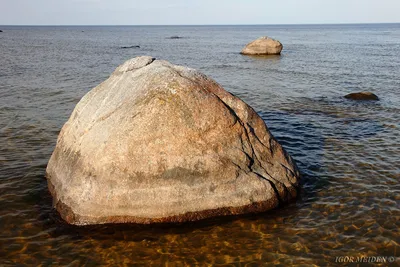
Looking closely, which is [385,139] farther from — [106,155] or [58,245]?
[58,245]

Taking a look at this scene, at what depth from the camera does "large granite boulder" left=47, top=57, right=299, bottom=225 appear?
919 cm

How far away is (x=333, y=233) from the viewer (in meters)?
8.95

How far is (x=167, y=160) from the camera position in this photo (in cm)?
937

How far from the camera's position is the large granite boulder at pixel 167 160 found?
919 cm

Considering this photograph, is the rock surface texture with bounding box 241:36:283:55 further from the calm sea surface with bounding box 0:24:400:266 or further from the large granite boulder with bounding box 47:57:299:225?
the large granite boulder with bounding box 47:57:299:225

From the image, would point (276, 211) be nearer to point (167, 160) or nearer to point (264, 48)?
point (167, 160)

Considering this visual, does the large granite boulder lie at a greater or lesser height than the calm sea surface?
greater

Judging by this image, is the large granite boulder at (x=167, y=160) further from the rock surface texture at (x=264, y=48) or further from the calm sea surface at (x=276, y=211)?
the rock surface texture at (x=264, y=48)

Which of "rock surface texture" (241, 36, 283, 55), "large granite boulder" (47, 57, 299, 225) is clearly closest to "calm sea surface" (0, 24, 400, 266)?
"large granite boulder" (47, 57, 299, 225)

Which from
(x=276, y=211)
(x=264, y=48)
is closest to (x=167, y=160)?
(x=276, y=211)

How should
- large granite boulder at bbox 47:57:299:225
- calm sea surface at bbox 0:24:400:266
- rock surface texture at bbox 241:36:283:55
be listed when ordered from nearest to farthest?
calm sea surface at bbox 0:24:400:266
large granite boulder at bbox 47:57:299:225
rock surface texture at bbox 241:36:283:55

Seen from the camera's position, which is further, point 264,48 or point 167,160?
point 264,48

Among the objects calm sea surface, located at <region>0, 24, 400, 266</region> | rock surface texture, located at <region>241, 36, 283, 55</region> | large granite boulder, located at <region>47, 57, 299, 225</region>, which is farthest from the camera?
rock surface texture, located at <region>241, 36, 283, 55</region>

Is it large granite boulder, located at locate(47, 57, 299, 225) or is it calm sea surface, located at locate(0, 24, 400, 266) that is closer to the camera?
calm sea surface, located at locate(0, 24, 400, 266)
